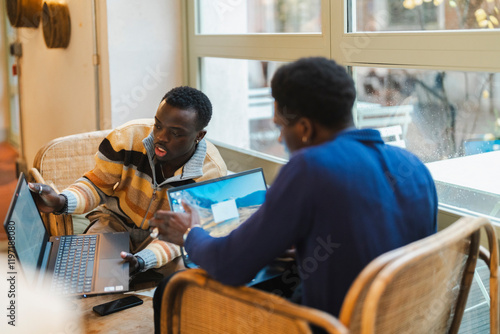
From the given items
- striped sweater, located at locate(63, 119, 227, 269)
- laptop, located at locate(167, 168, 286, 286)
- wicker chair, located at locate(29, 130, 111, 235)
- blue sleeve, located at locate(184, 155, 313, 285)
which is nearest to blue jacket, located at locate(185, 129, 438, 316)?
blue sleeve, located at locate(184, 155, 313, 285)

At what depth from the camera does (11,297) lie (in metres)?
1.27

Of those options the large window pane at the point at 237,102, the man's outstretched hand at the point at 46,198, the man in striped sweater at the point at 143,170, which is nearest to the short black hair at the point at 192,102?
the man in striped sweater at the point at 143,170

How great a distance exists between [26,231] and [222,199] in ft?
1.61

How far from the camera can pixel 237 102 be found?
3004 mm

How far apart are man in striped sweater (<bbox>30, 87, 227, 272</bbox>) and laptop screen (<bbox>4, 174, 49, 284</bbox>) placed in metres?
0.20

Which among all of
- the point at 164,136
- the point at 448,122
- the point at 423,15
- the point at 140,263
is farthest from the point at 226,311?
the point at 423,15

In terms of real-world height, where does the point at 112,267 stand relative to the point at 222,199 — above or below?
below

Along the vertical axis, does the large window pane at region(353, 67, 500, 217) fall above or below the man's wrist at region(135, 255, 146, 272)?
above

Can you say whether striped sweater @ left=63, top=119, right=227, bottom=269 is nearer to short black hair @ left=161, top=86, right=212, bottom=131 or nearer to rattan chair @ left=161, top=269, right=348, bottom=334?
short black hair @ left=161, top=86, right=212, bottom=131

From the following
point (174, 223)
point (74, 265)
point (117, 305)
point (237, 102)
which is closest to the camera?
point (174, 223)

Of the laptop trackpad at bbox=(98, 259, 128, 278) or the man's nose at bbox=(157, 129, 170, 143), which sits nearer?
the laptop trackpad at bbox=(98, 259, 128, 278)

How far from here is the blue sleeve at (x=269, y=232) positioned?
1.06 m

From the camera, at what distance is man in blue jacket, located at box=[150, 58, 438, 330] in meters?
1.07

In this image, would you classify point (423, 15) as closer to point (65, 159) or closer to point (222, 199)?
point (222, 199)
